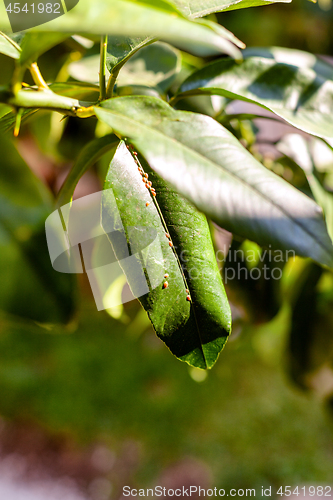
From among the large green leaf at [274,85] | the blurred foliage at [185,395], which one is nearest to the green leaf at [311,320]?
the large green leaf at [274,85]

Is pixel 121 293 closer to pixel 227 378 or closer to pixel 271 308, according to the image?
pixel 271 308

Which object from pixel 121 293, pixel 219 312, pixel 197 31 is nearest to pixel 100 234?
pixel 121 293

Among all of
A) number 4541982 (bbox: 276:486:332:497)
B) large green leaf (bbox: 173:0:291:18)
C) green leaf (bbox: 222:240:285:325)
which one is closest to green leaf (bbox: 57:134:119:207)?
large green leaf (bbox: 173:0:291:18)

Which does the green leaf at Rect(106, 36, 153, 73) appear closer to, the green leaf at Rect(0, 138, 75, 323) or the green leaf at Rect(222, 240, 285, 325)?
the green leaf at Rect(0, 138, 75, 323)

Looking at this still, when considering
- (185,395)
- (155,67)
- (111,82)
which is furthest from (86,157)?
(185,395)

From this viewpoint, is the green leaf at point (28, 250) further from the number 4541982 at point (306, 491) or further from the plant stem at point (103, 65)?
the number 4541982 at point (306, 491)

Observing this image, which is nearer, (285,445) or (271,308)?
(271,308)
